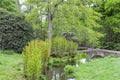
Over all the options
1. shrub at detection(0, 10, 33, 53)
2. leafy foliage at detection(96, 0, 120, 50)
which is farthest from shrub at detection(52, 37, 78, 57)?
leafy foliage at detection(96, 0, 120, 50)

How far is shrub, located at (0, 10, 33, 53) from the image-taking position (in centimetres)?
2136

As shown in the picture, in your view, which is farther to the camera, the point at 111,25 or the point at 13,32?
the point at 111,25

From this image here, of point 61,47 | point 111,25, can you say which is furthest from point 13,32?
point 111,25

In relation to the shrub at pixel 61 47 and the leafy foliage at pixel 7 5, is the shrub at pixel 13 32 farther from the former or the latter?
the leafy foliage at pixel 7 5

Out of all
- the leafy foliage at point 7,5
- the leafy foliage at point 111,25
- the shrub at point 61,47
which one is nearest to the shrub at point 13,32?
the shrub at point 61,47

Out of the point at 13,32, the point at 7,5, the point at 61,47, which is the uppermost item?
the point at 7,5

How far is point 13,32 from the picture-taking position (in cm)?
2169

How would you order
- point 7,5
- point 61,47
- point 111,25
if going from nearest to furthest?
point 61,47, point 7,5, point 111,25

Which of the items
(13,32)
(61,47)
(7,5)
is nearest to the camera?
(13,32)

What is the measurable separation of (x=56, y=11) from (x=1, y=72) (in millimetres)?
11670

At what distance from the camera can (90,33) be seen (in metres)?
22.9

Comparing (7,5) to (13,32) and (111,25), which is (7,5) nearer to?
(13,32)

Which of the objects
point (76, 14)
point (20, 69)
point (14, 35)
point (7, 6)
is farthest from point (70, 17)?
point (20, 69)

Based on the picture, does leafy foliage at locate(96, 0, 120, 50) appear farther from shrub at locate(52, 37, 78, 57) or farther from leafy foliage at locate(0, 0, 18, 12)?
leafy foliage at locate(0, 0, 18, 12)
